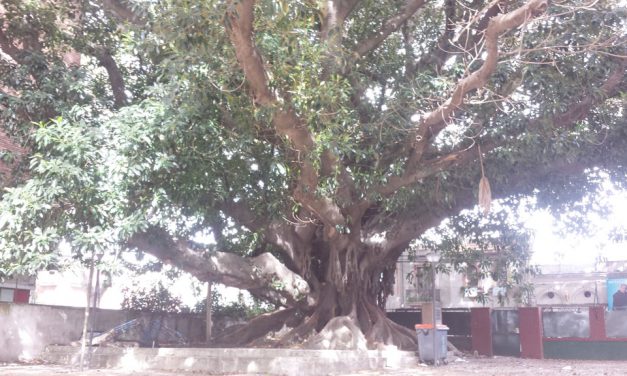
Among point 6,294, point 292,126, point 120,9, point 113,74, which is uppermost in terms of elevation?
point 120,9

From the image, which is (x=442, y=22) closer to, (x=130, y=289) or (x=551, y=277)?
(x=130, y=289)

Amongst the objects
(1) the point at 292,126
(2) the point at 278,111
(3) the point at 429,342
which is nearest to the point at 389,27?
(1) the point at 292,126

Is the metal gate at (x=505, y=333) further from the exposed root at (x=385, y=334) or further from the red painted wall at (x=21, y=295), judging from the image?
the red painted wall at (x=21, y=295)

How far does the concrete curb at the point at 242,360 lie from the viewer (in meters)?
9.95

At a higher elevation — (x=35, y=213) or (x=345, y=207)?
(x=345, y=207)

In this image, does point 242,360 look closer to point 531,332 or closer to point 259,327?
point 259,327

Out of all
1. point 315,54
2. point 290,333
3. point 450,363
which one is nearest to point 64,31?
point 315,54

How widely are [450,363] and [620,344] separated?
5.20 metres

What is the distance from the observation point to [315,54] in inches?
348

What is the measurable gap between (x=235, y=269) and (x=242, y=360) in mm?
2541

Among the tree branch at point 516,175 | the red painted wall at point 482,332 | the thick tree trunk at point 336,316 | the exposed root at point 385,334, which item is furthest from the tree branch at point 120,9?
the red painted wall at point 482,332

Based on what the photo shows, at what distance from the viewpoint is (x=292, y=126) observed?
29.6ft

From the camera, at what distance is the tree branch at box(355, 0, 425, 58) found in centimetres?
1145

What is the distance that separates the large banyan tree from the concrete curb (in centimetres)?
106
